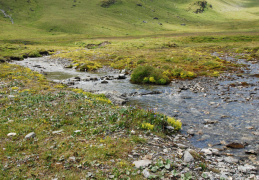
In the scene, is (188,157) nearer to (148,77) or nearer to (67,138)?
(67,138)

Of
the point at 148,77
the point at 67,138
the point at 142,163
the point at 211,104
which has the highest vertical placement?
the point at 142,163

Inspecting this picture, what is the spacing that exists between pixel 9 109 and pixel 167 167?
11.8 m

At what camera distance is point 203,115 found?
14820 mm

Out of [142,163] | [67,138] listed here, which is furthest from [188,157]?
[67,138]

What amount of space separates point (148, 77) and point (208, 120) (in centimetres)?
1464

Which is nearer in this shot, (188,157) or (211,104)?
(188,157)

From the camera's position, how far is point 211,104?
17.4 meters

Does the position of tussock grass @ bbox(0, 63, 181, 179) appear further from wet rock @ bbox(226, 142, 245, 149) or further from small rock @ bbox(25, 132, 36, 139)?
wet rock @ bbox(226, 142, 245, 149)

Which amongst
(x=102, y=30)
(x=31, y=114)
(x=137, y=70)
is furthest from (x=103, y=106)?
(x=102, y=30)

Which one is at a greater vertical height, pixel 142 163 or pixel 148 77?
pixel 142 163

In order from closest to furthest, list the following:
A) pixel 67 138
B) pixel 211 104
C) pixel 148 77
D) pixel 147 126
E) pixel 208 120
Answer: pixel 67 138, pixel 147 126, pixel 208 120, pixel 211 104, pixel 148 77

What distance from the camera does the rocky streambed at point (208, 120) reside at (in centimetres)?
793

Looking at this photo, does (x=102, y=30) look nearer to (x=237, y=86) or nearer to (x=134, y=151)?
(x=237, y=86)

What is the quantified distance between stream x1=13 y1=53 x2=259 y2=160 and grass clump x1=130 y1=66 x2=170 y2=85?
135cm
